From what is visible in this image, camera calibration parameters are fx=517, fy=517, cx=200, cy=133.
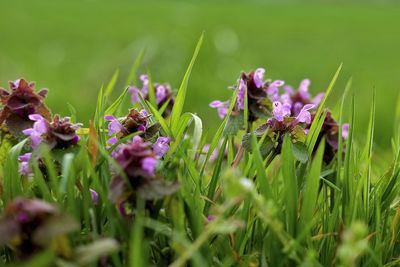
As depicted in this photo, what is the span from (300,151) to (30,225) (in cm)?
67

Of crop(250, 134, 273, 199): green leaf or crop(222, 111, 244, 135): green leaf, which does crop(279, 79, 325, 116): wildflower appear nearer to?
crop(222, 111, 244, 135): green leaf

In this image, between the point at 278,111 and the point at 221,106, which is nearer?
the point at 278,111

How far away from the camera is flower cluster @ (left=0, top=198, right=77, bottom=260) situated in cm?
81

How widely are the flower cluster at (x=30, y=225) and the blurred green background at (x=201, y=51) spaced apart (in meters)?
1.29

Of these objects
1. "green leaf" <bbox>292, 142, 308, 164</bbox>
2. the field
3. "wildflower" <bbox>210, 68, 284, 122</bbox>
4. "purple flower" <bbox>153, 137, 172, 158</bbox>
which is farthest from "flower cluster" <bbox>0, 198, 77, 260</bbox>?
"wildflower" <bbox>210, 68, 284, 122</bbox>

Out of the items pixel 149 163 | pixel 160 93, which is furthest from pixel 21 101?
pixel 149 163

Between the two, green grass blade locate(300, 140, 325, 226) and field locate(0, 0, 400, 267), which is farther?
green grass blade locate(300, 140, 325, 226)

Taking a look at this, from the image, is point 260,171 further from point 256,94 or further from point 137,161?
point 256,94

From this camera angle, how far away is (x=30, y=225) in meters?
0.89

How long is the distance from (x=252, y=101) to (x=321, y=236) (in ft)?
1.72

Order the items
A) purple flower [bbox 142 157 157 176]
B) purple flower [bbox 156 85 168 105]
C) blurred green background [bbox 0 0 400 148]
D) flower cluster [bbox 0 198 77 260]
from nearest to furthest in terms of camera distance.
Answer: flower cluster [bbox 0 198 77 260], purple flower [bbox 142 157 157 176], purple flower [bbox 156 85 168 105], blurred green background [bbox 0 0 400 148]

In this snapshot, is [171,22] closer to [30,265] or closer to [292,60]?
[292,60]

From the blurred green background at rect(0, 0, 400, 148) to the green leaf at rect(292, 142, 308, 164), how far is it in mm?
662

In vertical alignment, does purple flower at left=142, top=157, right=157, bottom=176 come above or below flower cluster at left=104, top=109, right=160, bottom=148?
above
